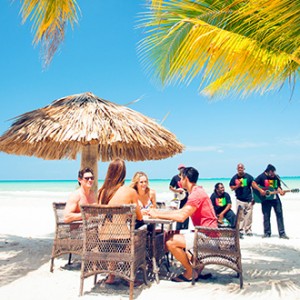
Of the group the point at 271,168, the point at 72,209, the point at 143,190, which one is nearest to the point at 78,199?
the point at 72,209

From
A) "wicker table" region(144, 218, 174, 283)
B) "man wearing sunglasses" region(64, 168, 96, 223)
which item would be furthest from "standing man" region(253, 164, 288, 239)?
"man wearing sunglasses" region(64, 168, 96, 223)

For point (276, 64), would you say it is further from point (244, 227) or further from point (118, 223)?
point (244, 227)

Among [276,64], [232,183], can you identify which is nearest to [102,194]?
[276,64]

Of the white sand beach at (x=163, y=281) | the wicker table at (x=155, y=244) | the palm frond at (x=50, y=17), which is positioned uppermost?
the palm frond at (x=50, y=17)

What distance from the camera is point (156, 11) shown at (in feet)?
13.0

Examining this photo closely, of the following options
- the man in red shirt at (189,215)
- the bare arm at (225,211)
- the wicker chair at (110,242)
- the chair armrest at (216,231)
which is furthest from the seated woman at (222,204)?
the wicker chair at (110,242)

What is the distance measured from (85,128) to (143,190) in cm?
115

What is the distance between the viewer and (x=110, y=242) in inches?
139

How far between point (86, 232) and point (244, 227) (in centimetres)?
506

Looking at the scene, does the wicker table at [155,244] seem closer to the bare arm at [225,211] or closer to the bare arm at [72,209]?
the bare arm at [72,209]

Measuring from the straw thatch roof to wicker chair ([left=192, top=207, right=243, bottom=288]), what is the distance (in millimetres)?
1739

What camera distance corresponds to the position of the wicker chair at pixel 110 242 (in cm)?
342

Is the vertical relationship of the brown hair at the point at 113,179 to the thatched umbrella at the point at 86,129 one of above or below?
below

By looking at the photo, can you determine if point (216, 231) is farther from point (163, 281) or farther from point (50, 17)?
point (50, 17)
